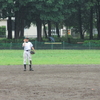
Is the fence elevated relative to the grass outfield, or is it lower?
elevated

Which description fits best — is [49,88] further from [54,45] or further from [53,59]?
[54,45]

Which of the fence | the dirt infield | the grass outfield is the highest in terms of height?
the fence

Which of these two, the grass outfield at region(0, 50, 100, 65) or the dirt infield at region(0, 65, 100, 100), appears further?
the grass outfield at region(0, 50, 100, 65)

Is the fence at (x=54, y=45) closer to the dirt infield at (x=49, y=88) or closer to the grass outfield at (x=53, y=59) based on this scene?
the grass outfield at (x=53, y=59)

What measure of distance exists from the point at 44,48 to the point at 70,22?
97.0 feet

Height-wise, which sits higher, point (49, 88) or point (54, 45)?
point (54, 45)

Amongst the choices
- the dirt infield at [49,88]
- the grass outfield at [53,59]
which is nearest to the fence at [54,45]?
the grass outfield at [53,59]

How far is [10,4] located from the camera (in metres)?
55.7

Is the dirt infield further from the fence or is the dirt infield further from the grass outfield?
the fence

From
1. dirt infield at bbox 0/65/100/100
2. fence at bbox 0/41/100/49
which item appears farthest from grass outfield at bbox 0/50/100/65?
fence at bbox 0/41/100/49

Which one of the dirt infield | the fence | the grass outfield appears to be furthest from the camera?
the fence

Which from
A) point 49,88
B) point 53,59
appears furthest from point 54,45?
point 49,88

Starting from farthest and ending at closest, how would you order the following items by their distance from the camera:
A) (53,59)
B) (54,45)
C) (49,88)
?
(54,45), (53,59), (49,88)

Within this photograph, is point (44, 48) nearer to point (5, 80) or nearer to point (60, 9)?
point (60, 9)
